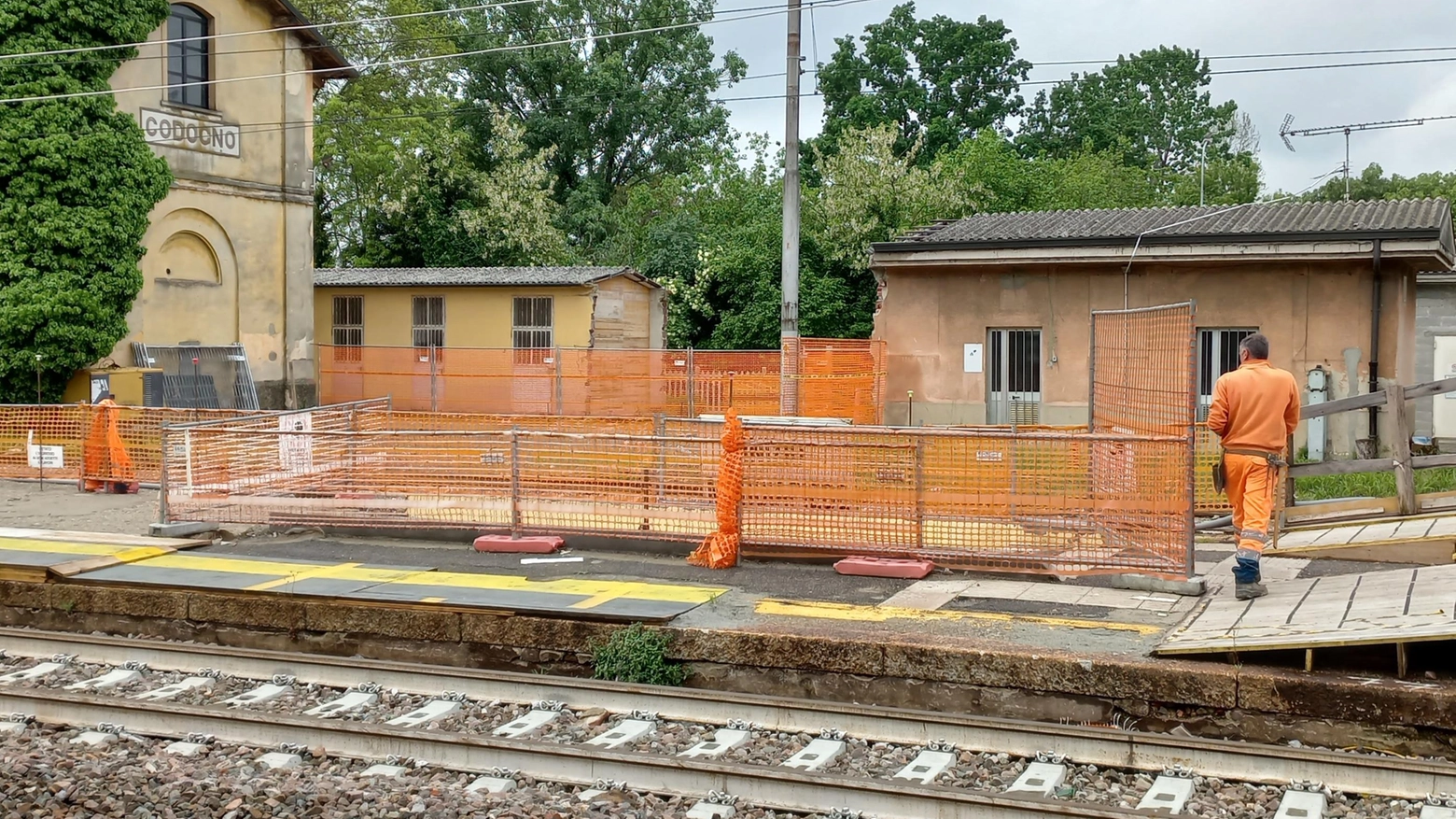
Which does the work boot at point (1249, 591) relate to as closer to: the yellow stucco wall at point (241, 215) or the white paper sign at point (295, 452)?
the white paper sign at point (295, 452)

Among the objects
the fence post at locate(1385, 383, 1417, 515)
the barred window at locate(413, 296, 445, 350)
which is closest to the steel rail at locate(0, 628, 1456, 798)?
the fence post at locate(1385, 383, 1417, 515)

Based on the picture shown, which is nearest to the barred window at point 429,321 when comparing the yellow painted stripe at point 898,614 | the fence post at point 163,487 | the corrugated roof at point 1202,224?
the corrugated roof at point 1202,224

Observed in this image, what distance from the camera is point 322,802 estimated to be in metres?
6.45

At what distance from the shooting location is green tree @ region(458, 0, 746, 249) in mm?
60406

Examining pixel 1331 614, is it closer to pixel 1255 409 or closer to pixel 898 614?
pixel 1255 409

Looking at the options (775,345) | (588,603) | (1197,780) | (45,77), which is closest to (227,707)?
(588,603)

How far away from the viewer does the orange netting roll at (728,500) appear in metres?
11.5

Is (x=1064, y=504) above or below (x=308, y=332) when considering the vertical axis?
below

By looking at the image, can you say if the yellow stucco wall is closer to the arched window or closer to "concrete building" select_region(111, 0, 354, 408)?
"concrete building" select_region(111, 0, 354, 408)

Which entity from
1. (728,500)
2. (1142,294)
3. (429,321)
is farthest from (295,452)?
(429,321)

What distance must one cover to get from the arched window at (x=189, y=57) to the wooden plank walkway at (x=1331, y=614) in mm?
24338

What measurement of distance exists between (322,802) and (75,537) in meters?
8.16

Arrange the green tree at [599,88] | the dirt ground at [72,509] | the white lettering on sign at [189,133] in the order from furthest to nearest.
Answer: the green tree at [599,88] < the white lettering on sign at [189,133] < the dirt ground at [72,509]

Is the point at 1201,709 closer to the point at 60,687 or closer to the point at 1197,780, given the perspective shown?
the point at 1197,780
